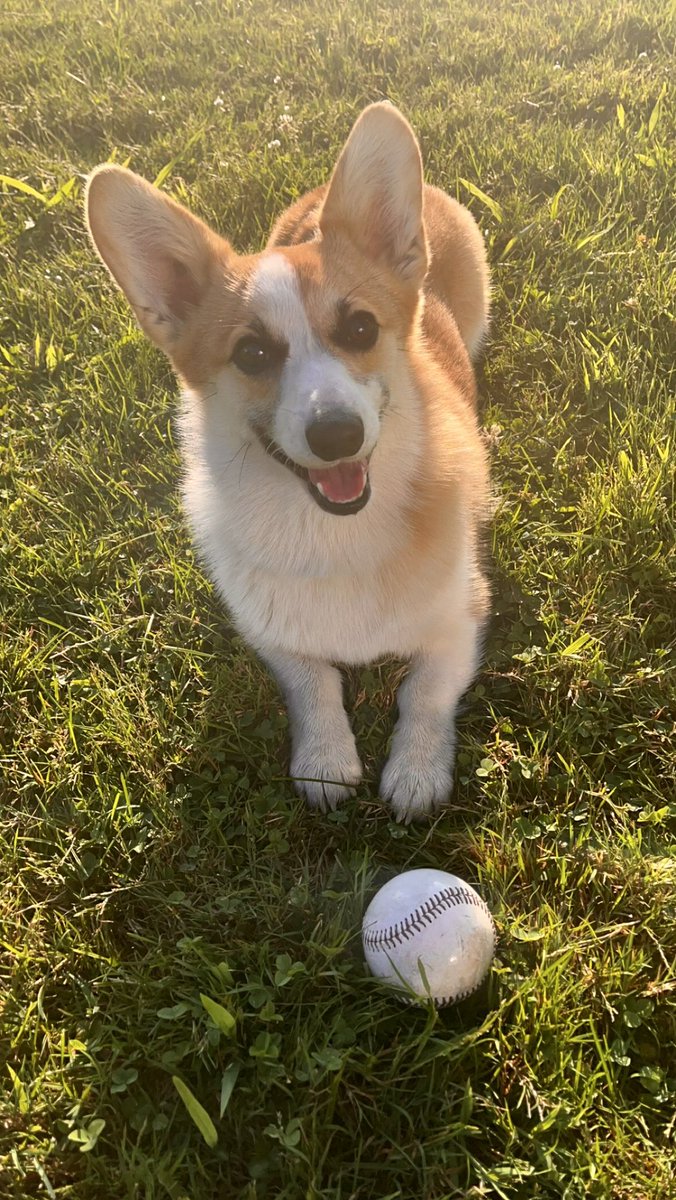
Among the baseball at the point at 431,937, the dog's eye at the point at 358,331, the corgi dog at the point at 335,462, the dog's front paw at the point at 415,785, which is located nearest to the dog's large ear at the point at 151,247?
the corgi dog at the point at 335,462

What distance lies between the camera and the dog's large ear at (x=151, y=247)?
1.97 metres

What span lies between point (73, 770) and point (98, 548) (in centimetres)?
86

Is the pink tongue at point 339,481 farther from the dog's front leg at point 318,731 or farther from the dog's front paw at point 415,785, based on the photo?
the dog's front paw at point 415,785

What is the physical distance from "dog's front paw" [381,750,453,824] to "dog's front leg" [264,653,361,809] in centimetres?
11

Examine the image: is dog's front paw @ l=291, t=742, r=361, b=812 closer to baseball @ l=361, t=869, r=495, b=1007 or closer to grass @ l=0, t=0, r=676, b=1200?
grass @ l=0, t=0, r=676, b=1200

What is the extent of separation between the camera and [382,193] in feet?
6.99

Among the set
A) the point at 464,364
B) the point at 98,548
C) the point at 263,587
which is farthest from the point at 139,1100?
the point at 464,364

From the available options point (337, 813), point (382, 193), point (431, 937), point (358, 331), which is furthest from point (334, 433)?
point (431, 937)

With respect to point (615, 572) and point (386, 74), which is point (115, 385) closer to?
point (615, 572)

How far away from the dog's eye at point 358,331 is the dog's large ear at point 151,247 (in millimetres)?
461

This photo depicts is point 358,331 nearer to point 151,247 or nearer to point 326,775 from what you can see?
point 151,247

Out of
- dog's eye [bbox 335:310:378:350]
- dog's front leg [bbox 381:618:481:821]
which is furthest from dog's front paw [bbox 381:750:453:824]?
dog's eye [bbox 335:310:378:350]

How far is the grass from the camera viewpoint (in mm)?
1512

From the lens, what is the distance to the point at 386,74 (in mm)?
5145
